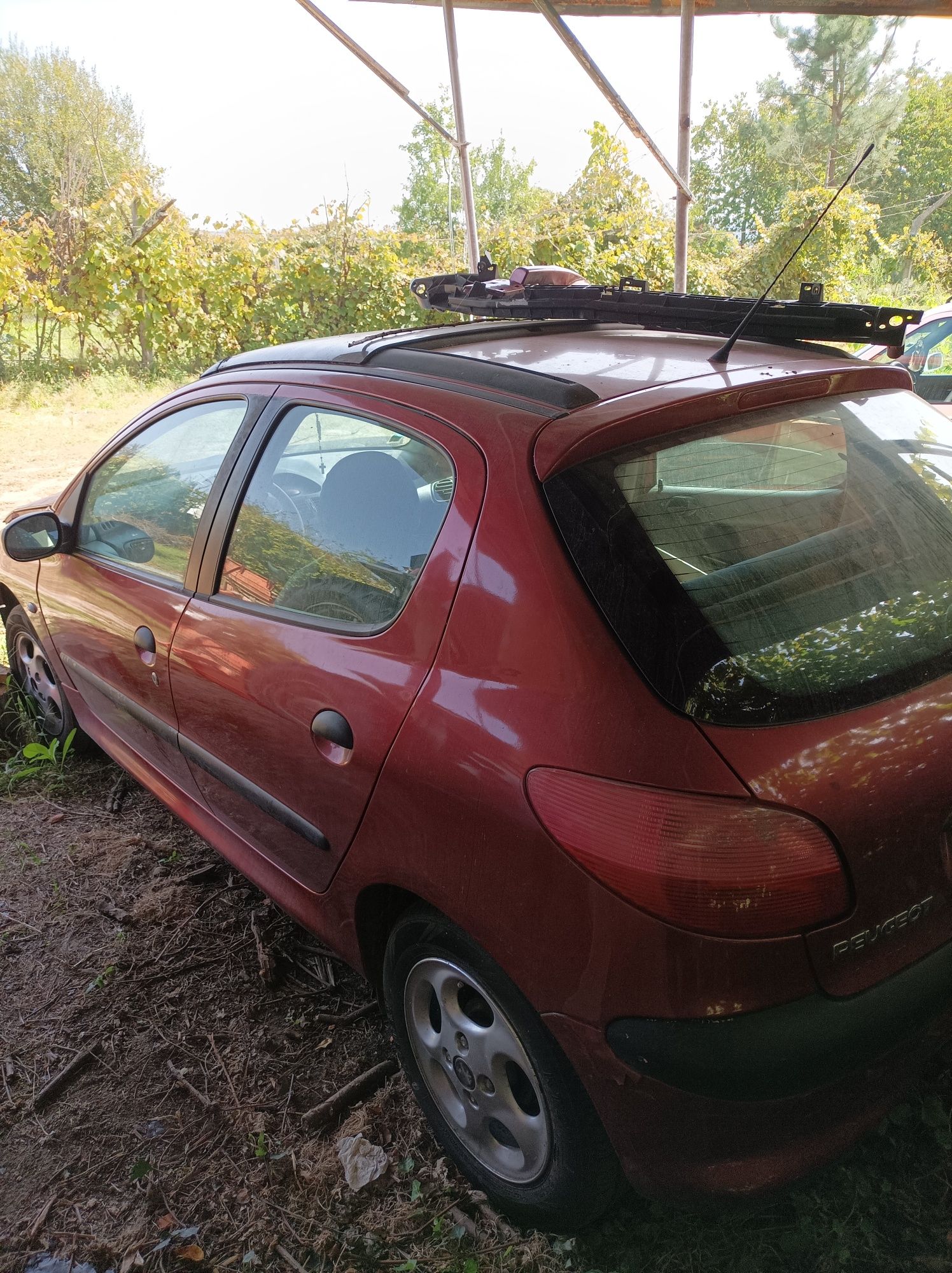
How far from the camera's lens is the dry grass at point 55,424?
9.08m

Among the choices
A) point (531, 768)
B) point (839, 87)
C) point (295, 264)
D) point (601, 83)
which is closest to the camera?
point (531, 768)

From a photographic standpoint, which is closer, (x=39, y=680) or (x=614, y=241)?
(x=39, y=680)

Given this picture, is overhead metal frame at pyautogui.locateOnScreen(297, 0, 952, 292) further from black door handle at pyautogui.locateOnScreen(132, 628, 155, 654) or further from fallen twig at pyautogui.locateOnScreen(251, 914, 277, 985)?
fallen twig at pyautogui.locateOnScreen(251, 914, 277, 985)

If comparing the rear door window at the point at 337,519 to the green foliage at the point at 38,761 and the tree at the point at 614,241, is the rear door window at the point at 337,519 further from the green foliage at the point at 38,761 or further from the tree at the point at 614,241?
the tree at the point at 614,241

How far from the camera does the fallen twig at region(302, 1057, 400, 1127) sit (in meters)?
2.13

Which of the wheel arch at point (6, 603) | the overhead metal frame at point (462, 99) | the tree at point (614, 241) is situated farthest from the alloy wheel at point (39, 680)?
the tree at point (614, 241)

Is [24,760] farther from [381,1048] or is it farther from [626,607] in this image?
[626,607]

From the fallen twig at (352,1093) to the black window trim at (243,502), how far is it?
111 centimetres

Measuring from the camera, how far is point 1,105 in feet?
152

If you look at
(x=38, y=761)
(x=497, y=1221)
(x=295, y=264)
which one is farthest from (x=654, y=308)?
(x=295, y=264)

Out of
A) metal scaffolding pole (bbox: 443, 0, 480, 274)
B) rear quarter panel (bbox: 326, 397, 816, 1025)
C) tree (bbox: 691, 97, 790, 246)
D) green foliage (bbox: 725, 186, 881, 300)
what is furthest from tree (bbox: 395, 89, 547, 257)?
rear quarter panel (bbox: 326, 397, 816, 1025)

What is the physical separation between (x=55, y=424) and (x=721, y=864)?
12.1 m

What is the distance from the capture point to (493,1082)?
68.8 inches

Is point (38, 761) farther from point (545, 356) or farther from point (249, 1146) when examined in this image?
point (545, 356)
